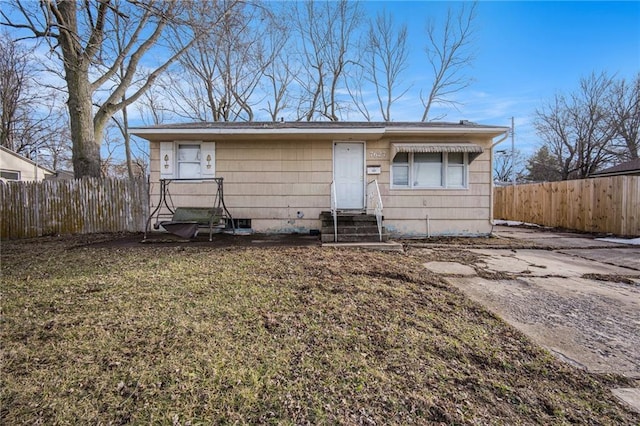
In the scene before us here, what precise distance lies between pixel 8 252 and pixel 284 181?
18.9 ft

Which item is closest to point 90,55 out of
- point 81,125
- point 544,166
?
point 81,125

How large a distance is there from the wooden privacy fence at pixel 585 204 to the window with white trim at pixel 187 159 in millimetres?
12031

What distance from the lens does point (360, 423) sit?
1.40 m

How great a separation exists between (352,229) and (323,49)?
15326mm

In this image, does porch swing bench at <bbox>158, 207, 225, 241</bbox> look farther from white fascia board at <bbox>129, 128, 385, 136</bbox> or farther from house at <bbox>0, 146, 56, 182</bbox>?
house at <bbox>0, 146, 56, 182</bbox>

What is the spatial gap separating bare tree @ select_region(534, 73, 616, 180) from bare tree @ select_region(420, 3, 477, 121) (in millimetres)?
9225

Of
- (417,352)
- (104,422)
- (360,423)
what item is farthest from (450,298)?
(104,422)

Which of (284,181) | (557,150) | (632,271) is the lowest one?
(632,271)

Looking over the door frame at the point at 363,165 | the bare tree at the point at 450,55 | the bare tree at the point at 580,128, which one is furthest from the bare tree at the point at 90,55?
the bare tree at the point at 580,128

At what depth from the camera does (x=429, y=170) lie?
788 cm

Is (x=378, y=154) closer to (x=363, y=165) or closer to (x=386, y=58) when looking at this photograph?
(x=363, y=165)

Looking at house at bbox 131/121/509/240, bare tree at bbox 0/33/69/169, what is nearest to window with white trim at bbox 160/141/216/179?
house at bbox 131/121/509/240

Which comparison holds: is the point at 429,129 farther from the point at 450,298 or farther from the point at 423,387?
the point at 423,387

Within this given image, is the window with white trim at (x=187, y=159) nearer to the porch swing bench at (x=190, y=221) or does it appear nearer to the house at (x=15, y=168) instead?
the porch swing bench at (x=190, y=221)
